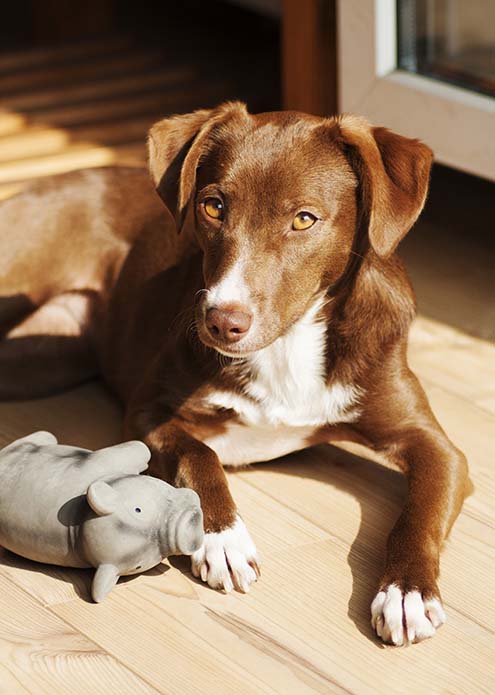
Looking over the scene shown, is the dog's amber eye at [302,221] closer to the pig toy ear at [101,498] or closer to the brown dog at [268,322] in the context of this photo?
the brown dog at [268,322]

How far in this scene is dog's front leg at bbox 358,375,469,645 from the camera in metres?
2.37

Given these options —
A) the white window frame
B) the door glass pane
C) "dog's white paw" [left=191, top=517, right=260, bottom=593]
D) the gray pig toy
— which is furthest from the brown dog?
the door glass pane

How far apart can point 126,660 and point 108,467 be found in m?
0.42

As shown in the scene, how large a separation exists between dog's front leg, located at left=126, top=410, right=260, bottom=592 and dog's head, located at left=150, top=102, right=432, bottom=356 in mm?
315

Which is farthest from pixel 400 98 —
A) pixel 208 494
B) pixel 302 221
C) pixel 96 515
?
pixel 96 515

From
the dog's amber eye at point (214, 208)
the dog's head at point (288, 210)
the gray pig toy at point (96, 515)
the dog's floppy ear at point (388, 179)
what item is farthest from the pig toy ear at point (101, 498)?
the dog's floppy ear at point (388, 179)

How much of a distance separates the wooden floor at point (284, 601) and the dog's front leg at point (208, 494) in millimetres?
44

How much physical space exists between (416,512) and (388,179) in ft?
2.34

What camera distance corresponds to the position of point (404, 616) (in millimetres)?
2352

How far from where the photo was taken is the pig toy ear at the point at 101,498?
237 cm

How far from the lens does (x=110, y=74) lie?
568 centimetres

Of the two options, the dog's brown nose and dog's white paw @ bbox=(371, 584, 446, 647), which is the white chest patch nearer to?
the dog's brown nose

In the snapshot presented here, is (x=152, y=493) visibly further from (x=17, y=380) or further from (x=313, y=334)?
(x=17, y=380)

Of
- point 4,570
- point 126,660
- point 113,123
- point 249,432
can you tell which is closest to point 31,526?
point 4,570
